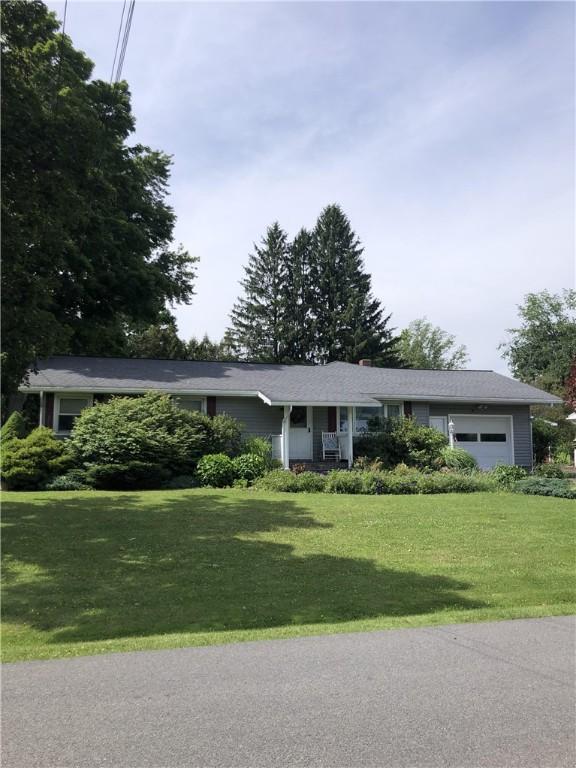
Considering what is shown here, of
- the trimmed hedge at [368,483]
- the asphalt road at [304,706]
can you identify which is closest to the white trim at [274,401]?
the trimmed hedge at [368,483]

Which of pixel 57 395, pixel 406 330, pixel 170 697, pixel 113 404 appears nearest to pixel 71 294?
pixel 57 395

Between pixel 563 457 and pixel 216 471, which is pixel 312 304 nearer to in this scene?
pixel 563 457

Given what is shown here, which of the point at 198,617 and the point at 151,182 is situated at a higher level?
the point at 151,182

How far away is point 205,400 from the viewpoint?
22.1 metres

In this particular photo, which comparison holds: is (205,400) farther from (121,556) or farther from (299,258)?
(299,258)

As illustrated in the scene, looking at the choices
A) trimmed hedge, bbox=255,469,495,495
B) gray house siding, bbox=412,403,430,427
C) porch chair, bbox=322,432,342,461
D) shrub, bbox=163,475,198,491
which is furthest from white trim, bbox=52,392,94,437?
gray house siding, bbox=412,403,430,427

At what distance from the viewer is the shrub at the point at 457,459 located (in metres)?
20.6

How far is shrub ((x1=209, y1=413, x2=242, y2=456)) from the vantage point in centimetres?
1917

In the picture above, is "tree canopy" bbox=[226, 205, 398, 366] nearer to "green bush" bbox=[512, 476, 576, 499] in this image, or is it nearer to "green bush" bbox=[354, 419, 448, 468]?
"green bush" bbox=[354, 419, 448, 468]

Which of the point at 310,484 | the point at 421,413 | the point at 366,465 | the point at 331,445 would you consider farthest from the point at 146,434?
the point at 421,413

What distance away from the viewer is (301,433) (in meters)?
22.9

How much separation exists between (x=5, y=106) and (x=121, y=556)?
271 inches

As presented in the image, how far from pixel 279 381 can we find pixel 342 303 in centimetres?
2922

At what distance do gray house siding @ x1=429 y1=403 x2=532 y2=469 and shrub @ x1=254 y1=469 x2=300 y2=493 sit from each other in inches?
384
